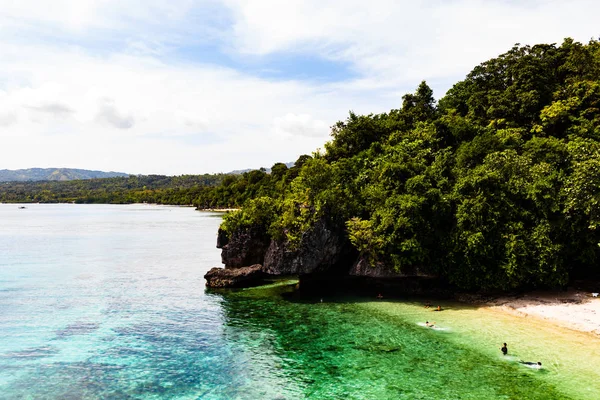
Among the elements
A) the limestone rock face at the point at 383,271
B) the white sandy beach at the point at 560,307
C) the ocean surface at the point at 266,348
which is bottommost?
the ocean surface at the point at 266,348

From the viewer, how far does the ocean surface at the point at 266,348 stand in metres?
23.5

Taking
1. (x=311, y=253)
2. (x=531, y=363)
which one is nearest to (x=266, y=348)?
(x=311, y=253)

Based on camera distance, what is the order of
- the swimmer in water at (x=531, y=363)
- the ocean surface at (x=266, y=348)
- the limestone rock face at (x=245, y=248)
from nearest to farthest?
the ocean surface at (x=266, y=348)
the swimmer in water at (x=531, y=363)
the limestone rock face at (x=245, y=248)

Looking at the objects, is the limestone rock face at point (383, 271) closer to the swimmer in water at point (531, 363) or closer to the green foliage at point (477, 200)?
the green foliage at point (477, 200)

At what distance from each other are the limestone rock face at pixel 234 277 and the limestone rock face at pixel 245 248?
199cm

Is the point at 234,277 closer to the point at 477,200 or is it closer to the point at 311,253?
the point at 311,253

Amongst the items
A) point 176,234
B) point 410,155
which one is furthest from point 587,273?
point 176,234

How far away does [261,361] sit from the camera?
27.5m

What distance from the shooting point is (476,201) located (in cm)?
3822

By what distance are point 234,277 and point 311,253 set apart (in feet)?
38.8

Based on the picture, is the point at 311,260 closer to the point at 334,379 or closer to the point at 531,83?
the point at 334,379

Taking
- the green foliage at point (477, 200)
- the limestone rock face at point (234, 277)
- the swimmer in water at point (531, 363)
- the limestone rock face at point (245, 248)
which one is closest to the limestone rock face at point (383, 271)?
the green foliage at point (477, 200)

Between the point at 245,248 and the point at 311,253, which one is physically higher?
the point at 311,253

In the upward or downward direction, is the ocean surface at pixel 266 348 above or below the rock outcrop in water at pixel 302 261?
below
